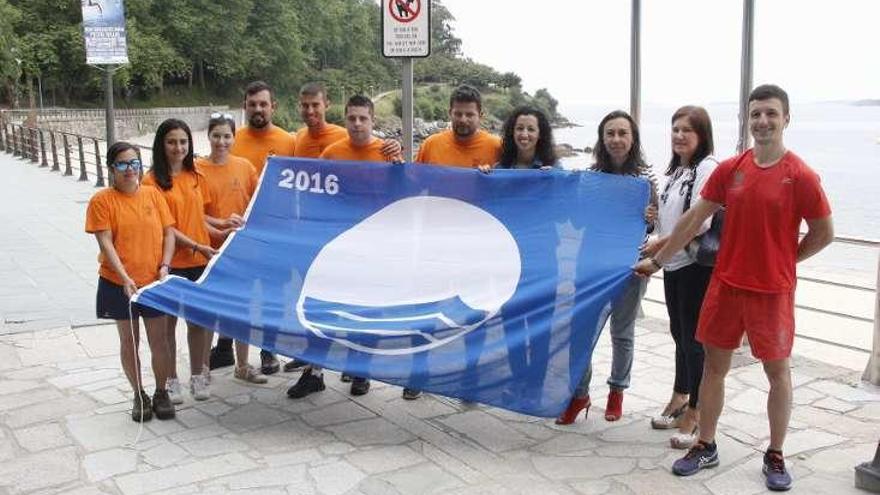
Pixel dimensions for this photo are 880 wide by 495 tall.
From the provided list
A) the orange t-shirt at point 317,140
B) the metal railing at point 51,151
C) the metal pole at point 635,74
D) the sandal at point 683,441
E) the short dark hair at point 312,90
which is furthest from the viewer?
the metal railing at point 51,151

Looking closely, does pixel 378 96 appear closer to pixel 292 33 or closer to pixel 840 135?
pixel 292 33

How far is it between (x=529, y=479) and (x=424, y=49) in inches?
106

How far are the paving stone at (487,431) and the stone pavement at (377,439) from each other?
0.01m

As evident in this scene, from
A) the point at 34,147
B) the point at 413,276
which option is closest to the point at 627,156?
the point at 413,276

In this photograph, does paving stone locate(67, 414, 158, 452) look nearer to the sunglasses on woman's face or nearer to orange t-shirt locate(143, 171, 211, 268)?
orange t-shirt locate(143, 171, 211, 268)

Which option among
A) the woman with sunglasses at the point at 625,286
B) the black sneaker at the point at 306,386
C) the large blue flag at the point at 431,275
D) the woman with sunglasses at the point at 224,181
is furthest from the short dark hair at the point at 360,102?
the black sneaker at the point at 306,386

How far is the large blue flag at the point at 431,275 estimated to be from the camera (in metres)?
3.89

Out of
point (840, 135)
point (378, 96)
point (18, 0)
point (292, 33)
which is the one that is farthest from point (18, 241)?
point (378, 96)

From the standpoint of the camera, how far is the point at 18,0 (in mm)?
46688

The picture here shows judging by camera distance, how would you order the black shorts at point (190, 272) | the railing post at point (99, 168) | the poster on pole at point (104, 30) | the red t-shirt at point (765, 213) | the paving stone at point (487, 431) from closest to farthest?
the red t-shirt at point (765, 213), the paving stone at point (487, 431), the black shorts at point (190, 272), the poster on pole at point (104, 30), the railing post at point (99, 168)

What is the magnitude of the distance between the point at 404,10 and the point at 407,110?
25.1 inches

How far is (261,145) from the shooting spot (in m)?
5.04

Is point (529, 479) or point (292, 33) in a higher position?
point (292, 33)

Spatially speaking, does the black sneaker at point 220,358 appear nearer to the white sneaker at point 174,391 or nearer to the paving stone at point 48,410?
the white sneaker at point 174,391
